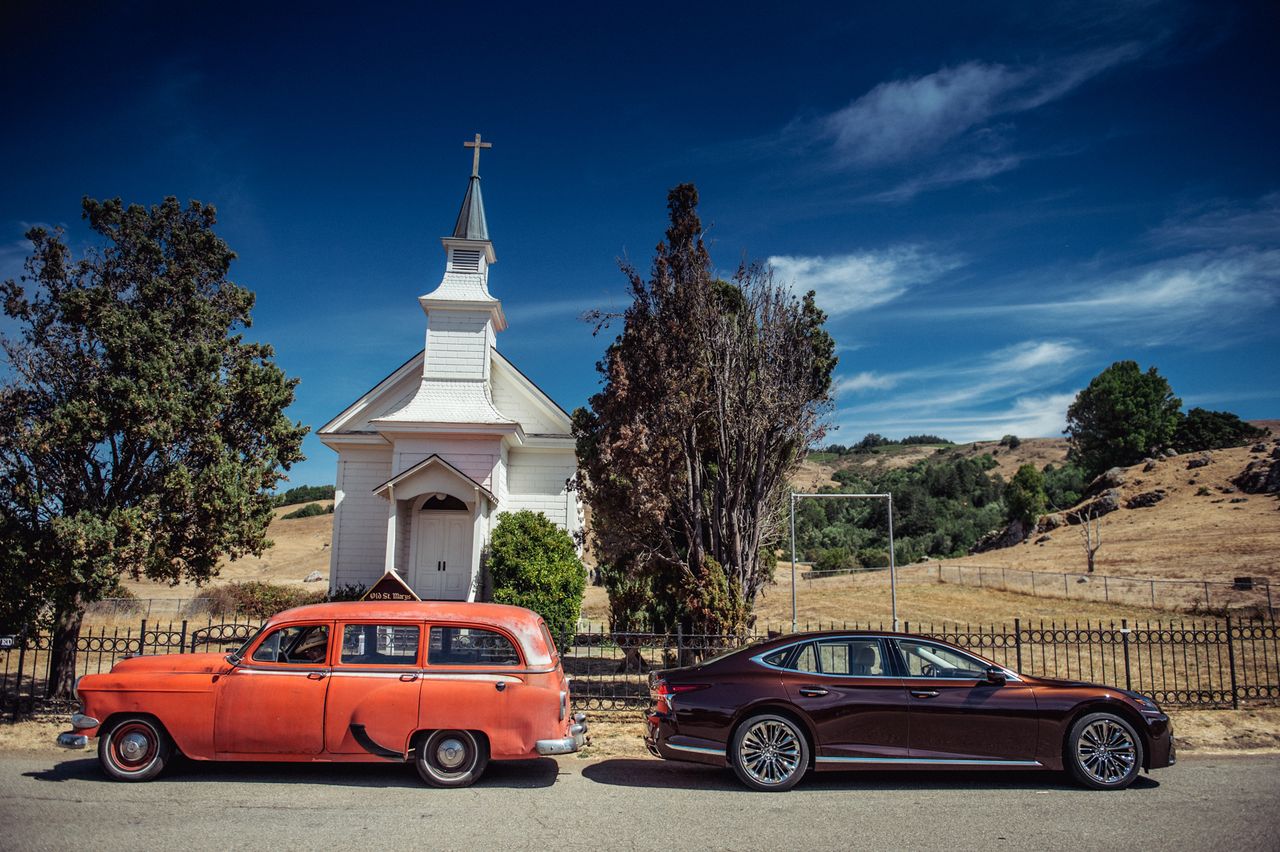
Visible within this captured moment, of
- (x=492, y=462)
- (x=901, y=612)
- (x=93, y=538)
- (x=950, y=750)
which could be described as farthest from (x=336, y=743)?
(x=901, y=612)

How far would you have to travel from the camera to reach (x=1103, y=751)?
7.35 meters

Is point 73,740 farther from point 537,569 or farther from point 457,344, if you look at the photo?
point 457,344

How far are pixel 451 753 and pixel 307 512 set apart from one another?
73.9 meters

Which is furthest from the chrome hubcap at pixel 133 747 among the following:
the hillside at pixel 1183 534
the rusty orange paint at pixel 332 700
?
the hillside at pixel 1183 534

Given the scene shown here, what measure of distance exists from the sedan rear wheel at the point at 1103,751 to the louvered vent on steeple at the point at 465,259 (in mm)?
17163

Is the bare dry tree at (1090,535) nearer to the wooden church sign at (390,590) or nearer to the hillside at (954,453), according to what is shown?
the wooden church sign at (390,590)

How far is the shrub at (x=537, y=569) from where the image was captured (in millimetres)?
16625

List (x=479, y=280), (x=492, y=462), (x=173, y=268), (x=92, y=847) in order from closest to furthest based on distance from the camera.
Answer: (x=92, y=847) < (x=173, y=268) < (x=492, y=462) < (x=479, y=280)

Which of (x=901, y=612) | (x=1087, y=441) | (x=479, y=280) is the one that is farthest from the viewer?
(x=1087, y=441)

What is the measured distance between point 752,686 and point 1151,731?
405 centimetres

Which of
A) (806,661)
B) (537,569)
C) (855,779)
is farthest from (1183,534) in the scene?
(806,661)

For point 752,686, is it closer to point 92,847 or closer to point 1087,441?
point 92,847

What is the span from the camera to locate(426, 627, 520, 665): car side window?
24.5 feet

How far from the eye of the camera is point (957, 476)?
7856 centimetres
